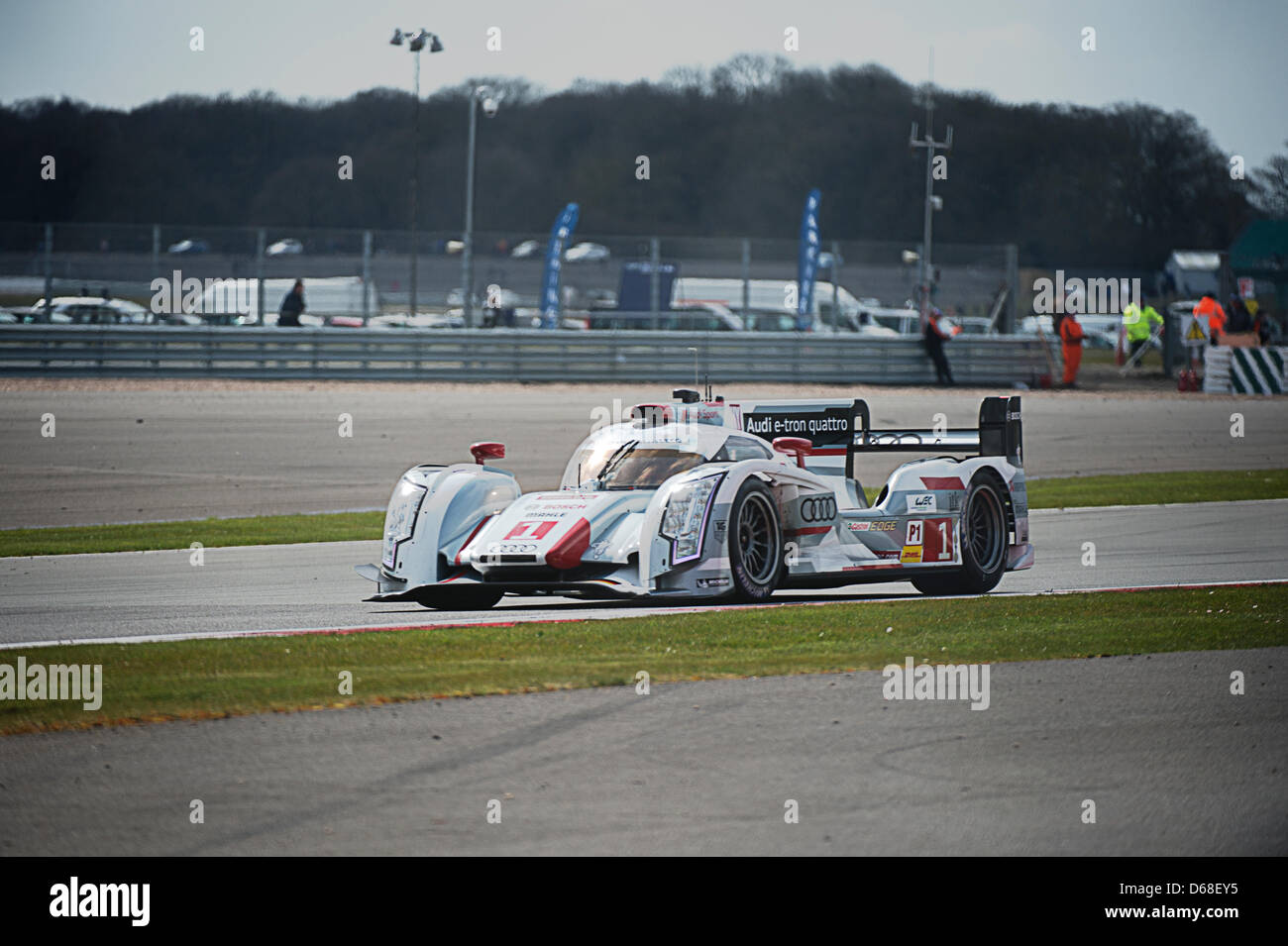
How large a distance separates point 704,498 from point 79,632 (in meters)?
3.50

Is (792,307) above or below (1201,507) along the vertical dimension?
above

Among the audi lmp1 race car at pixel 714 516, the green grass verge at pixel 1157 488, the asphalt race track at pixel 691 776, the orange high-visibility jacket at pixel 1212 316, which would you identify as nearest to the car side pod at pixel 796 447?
the audi lmp1 race car at pixel 714 516

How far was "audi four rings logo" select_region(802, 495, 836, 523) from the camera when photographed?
33.5 ft

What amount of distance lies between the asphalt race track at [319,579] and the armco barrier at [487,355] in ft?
48.6

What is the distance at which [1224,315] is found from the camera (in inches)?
1395

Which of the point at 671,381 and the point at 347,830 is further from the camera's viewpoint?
the point at 671,381

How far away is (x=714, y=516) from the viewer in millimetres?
9414

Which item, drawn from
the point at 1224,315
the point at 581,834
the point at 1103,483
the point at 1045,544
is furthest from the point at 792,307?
the point at 581,834

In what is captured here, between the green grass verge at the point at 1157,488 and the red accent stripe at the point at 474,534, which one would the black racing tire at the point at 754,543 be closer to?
the red accent stripe at the point at 474,534

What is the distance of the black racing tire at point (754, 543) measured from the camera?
9609 mm

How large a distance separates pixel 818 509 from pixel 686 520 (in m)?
1.30

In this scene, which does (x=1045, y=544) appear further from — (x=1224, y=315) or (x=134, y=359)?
(x=1224, y=315)

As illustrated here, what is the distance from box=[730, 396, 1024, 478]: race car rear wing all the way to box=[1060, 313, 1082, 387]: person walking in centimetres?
2099
